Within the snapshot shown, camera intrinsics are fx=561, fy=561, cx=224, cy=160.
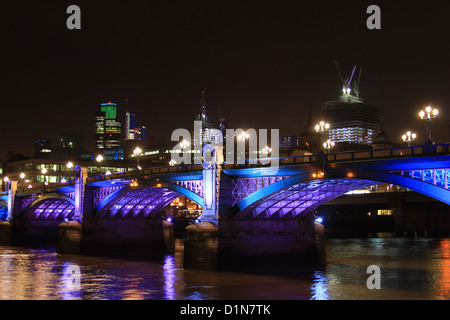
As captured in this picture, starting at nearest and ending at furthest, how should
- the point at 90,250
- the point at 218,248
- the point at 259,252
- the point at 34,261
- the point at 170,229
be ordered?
1. the point at 218,248
2. the point at 259,252
3. the point at 34,261
4. the point at 90,250
5. the point at 170,229

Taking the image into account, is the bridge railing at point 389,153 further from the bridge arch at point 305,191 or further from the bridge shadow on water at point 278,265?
the bridge shadow on water at point 278,265

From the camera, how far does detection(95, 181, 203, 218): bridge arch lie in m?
60.8

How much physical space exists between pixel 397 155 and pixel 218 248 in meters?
16.4

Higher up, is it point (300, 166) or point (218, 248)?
point (300, 166)

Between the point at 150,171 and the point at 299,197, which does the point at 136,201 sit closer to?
the point at 150,171

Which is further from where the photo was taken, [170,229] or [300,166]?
[170,229]

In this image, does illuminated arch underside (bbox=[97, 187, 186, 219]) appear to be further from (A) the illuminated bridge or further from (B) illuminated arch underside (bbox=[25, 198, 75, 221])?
(B) illuminated arch underside (bbox=[25, 198, 75, 221])

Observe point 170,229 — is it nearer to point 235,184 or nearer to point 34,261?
point 34,261

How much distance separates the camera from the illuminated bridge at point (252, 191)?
1441 inches

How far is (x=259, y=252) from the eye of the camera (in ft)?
158

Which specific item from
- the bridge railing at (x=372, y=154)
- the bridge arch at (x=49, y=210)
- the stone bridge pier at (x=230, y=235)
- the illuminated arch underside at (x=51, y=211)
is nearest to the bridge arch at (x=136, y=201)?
the stone bridge pier at (x=230, y=235)

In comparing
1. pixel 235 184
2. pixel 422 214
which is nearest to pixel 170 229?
pixel 235 184

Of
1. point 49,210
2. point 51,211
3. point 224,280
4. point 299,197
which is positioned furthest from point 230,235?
point 49,210

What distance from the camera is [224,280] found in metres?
39.4
